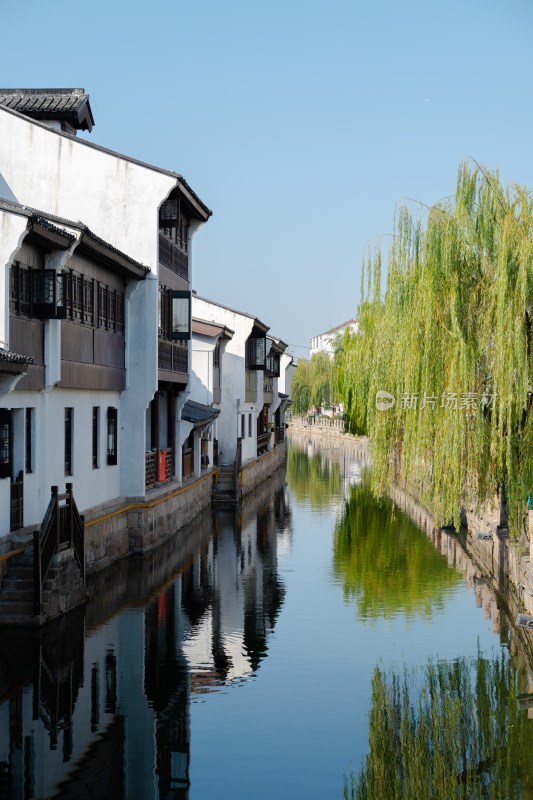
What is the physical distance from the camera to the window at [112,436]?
82.5 ft

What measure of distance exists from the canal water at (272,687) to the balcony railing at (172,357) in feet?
19.4

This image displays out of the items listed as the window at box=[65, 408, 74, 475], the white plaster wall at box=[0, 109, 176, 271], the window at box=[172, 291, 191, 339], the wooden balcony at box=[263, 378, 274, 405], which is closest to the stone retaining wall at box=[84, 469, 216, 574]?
the window at box=[65, 408, 74, 475]

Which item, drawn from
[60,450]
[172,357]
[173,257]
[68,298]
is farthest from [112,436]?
[173,257]

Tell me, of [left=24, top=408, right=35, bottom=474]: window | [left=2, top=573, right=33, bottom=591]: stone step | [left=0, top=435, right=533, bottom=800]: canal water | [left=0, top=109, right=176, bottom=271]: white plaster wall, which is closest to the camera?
[left=0, top=435, right=533, bottom=800]: canal water

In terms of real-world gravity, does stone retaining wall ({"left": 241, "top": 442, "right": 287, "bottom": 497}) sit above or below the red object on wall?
below

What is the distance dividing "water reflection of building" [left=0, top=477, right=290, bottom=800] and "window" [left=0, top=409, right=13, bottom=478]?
111 inches

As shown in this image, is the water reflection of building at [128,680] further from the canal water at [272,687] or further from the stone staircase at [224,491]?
the stone staircase at [224,491]

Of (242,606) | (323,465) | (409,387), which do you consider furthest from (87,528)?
(323,465)

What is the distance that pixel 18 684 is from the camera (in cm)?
1344

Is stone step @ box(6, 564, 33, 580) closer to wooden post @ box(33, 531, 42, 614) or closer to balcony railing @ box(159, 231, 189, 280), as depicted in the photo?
wooden post @ box(33, 531, 42, 614)

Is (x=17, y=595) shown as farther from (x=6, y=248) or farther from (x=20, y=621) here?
(x=6, y=248)

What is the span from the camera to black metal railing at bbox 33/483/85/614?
1616cm

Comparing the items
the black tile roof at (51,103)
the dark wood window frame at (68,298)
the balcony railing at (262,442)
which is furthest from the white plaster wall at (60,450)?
the balcony railing at (262,442)

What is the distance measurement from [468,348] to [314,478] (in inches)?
1409
